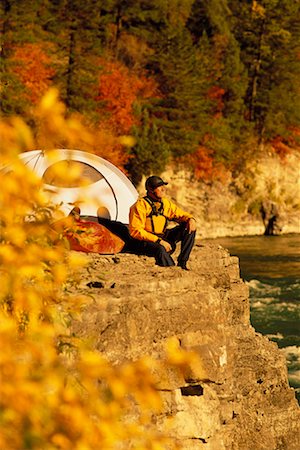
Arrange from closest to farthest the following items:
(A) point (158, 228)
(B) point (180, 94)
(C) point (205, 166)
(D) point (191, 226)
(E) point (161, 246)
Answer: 1. (E) point (161, 246)
2. (D) point (191, 226)
3. (A) point (158, 228)
4. (B) point (180, 94)
5. (C) point (205, 166)

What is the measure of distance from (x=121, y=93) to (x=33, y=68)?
286 inches

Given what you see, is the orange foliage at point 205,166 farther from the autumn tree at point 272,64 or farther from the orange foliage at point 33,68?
the orange foliage at point 33,68

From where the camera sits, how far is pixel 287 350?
605 inches

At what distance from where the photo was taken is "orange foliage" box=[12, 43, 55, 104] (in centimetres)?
3403

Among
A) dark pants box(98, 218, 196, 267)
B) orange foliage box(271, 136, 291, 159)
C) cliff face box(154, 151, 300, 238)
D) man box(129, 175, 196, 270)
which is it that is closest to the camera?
dark pants box(98, 218, 196, 267)

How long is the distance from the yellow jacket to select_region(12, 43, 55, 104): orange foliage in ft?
84.4

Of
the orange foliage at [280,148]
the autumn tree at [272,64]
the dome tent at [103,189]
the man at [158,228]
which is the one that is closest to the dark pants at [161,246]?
the man at [158,228]

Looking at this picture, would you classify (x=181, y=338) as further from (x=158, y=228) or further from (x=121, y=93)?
(x=121, y=93)

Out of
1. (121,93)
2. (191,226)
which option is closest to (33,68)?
(121,93)

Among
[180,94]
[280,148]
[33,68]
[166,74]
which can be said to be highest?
[33,68]

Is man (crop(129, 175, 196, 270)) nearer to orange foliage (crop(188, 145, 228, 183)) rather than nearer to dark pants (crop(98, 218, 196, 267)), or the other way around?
dark pants (crop(98, 218, 196, 267))

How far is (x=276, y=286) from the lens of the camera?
22.5m

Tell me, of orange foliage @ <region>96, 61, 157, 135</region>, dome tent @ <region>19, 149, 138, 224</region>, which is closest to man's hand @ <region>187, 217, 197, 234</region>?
dome tent @ <region>19, 149, 138, 224</region>

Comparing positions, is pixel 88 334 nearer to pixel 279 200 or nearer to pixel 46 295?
pixel 46 295
